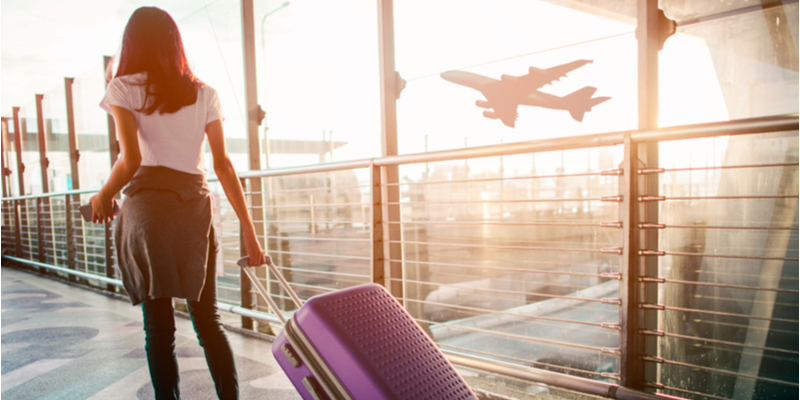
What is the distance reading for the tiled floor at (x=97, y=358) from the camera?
1.91 meters

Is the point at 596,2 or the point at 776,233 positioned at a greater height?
the point at 596,2

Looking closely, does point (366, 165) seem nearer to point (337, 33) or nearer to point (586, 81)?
point (586, 81)

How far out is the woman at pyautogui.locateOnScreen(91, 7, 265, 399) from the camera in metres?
1.20

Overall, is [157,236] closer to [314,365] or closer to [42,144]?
[314,365]

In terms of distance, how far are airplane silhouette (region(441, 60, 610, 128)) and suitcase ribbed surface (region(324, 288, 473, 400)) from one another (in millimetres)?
1612

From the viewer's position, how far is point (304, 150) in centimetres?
349

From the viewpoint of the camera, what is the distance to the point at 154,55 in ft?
4.00

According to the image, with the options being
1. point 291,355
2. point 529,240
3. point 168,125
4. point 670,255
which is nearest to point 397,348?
point 291,355

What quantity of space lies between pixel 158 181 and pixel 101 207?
0.15 meters

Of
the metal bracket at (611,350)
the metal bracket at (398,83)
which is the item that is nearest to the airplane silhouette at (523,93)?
Result: the metal bracket at (398,83)

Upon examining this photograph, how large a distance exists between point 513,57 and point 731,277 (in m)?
1.49

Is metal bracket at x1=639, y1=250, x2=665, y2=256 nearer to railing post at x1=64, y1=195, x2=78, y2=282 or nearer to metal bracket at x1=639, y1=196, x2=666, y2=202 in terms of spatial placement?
metal bracket at x1=639, y1=196, x2=666, y2=202

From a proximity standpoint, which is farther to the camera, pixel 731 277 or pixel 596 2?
pixel 596 2

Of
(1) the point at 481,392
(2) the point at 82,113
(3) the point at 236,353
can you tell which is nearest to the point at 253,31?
(3) the point at 236,353
